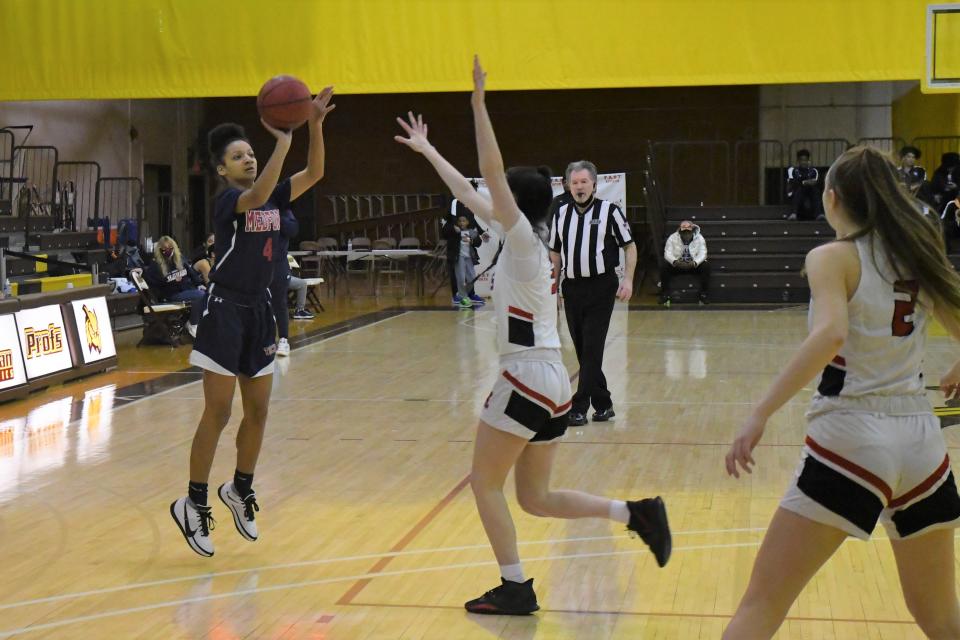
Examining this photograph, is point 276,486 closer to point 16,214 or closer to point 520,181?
point 520,181

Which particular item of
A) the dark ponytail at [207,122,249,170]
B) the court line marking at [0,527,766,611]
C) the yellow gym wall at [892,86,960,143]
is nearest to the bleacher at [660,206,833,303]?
the yellow gym wall at [892,86,960,143]

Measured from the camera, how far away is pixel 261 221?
4.87 meters

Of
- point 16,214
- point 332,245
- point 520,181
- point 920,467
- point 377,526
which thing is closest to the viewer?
point 920,467

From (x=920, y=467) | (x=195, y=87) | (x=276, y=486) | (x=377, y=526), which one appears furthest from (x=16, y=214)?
(x=920, y=467)

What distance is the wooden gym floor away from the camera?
4.26 meters

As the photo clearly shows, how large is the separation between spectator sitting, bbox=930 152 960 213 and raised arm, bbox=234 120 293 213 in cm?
1405

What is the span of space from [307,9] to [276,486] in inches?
379

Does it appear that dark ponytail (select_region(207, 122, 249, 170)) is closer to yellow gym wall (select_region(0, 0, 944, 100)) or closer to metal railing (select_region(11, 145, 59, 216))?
yellow gym wall (select_region(0, 0, 944, 100))

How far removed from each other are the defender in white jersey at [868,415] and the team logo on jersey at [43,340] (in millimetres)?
7790

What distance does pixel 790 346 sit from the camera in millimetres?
12344

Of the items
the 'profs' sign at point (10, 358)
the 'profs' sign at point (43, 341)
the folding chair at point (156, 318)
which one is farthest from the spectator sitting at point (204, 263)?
the 'profs' sign at point (10, 358)

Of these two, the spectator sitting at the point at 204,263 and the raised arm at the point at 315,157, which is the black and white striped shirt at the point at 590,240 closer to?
the raised arm at the point at 315,157

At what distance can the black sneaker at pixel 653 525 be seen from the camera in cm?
418

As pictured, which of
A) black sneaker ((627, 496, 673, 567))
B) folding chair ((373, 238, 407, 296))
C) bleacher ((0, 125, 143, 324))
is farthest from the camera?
folding chair ((373, 238, 407, 296))
